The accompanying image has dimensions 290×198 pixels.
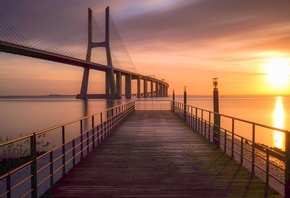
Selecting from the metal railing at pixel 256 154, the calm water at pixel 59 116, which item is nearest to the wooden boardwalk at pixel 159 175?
the metal railing at pixel 256 154

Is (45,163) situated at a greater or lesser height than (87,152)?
lesser

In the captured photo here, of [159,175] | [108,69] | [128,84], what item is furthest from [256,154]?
[128,84]

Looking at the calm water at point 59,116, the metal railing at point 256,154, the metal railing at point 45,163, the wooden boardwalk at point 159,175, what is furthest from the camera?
the calm water at point 59,116

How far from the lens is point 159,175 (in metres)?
6.27

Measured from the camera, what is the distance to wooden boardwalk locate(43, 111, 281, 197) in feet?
17.1

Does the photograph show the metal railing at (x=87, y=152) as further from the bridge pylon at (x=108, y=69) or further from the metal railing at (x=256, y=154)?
the bridge pylon at (x=108, y=69)

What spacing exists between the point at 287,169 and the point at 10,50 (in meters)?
33.9

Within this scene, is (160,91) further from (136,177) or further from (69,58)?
(136,177)

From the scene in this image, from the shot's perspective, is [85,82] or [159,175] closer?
[159,175]

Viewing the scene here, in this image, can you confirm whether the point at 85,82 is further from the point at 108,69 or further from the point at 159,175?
the point at 159,175

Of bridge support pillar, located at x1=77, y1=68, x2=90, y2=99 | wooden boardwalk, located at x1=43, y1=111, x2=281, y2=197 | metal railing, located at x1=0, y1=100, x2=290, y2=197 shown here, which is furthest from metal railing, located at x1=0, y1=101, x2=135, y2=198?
bridge support pillar, located at x1=77, y1=68, x2=90, y2=99

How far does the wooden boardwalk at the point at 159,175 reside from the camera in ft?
17.1

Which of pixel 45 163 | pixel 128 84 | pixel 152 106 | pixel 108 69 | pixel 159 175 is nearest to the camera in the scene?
pixel 159 175

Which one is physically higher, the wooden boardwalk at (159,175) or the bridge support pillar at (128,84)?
the bridge support pillar at (128,84)
